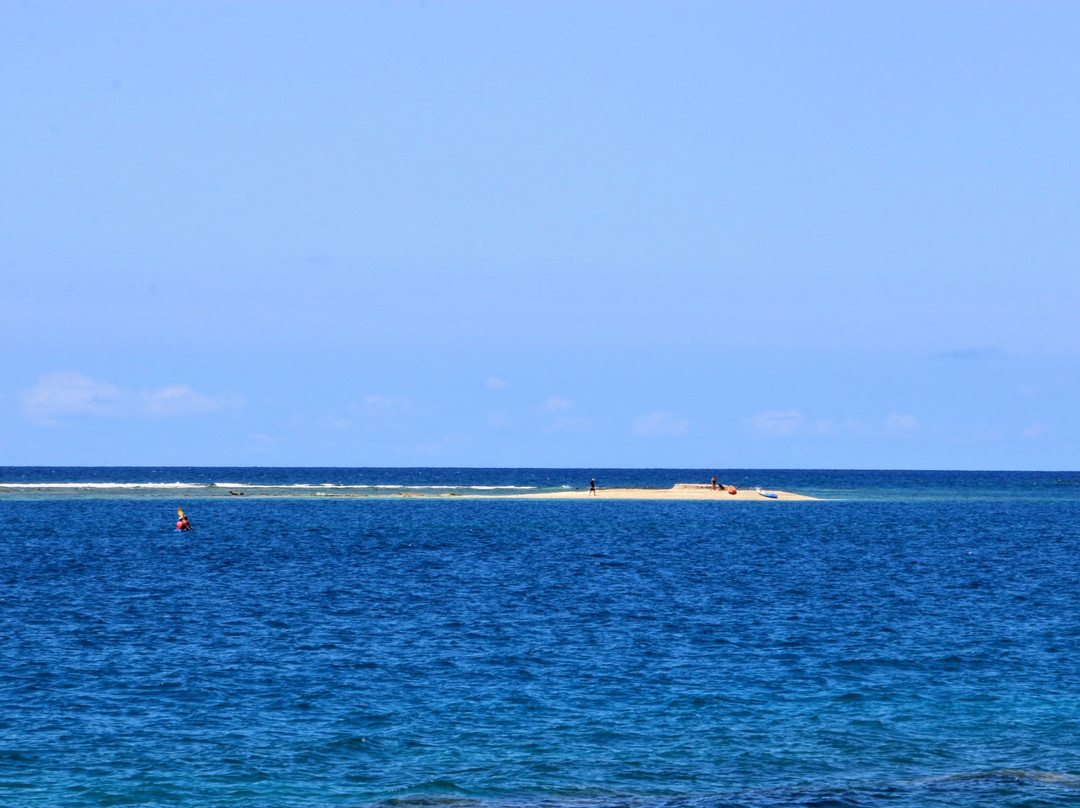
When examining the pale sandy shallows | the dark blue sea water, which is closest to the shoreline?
the pale sandy shallows

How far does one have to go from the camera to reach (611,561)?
261 ft

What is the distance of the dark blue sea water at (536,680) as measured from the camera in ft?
88.0

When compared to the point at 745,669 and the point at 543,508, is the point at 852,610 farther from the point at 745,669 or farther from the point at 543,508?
the point at 543,508

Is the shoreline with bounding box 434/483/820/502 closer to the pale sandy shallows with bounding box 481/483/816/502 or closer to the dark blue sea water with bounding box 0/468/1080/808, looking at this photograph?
the pale sandy shallows with bounding box 481/483/816/502

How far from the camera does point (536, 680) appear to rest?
37.5 meters

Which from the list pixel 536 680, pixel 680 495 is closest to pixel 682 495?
pixel 680 495

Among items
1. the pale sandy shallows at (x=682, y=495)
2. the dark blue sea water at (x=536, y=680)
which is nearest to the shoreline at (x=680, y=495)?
the pale sandy shallows at (x=682, y=495)

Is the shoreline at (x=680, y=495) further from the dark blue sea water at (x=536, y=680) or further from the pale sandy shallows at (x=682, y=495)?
the dark blue sea water at (x=536, y=680)

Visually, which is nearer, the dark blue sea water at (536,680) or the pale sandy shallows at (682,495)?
the dark blue sea water at (536,680)

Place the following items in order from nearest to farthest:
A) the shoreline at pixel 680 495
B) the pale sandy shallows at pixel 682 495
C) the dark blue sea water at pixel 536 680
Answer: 1. the dark blue sea water at pixel 536 680
2. the shoreline at pixel 680 495
3. the pale sandy shallows at pixel 682 495

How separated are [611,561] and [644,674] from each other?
41.0 meters

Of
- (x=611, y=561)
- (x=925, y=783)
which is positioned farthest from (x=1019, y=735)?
(x=611, y=561)

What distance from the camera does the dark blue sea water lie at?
88.0ft

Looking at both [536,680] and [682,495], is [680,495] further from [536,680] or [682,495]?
[536,680]
